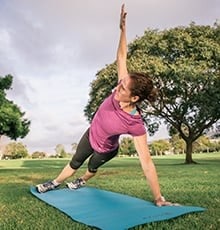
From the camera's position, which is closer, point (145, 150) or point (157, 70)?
point (145, 150)

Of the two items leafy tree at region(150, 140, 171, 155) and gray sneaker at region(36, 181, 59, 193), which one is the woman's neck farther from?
leafy tree at region(150, 140, 171, 155)

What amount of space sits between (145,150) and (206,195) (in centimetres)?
175

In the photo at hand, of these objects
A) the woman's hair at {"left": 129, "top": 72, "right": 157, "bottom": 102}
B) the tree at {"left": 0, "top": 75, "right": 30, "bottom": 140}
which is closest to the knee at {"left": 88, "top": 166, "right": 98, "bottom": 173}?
the woman's hair at {"left": 129, "top": 72, "right": 157, "bottom": 102}

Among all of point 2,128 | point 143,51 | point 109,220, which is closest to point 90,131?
point 109,220

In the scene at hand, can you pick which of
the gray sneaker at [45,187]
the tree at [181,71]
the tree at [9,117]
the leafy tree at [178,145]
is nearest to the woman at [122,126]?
the gray sneaker at [45,187]

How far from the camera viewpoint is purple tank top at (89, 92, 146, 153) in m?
4.15

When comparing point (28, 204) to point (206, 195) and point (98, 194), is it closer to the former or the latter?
point (98, 194)

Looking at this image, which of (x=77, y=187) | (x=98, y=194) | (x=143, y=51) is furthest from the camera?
(x=143, y=51)

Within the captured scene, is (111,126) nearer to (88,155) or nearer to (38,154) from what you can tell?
(88,155)

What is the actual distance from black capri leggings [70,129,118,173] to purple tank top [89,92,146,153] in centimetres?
11

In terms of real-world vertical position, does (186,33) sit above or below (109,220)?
above

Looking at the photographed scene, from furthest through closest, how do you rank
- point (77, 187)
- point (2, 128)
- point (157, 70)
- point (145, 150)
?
point (157, 70)
point (2, 128)
point (77, 187)
point (145, 150)

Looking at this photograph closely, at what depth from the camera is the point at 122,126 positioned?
420cm

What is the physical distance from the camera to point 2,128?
16.4 metres
